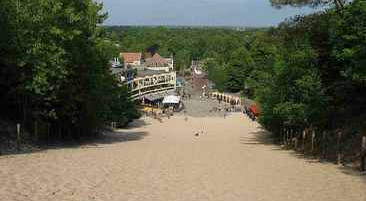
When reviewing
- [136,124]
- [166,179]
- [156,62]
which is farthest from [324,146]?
[156,62]

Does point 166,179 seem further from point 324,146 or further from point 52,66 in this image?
point 52,66

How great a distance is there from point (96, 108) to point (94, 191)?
21351mm

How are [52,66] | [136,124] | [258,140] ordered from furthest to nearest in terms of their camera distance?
1. [136,124]
2. [258,140]
3. [52,66]

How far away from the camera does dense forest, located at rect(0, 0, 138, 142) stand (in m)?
26.3

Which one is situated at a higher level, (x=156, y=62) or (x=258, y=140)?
(x=156, y=62)

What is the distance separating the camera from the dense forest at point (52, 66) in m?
26.3

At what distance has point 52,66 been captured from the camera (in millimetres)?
26547

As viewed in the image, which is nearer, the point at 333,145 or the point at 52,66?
the point at 333,145

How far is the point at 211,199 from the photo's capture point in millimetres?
13367

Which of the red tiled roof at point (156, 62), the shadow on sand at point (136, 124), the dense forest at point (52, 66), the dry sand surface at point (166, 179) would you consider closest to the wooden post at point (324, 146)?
the dry sand surface at point (166, 179)

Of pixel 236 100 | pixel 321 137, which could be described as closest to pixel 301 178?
pixel 321 137

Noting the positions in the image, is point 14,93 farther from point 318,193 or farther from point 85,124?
point 318,193

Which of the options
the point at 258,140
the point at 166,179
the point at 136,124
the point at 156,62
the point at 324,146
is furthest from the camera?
the point at 156,62

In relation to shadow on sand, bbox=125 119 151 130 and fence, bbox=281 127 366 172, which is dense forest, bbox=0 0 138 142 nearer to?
fence, bbox=281 127 366 172
